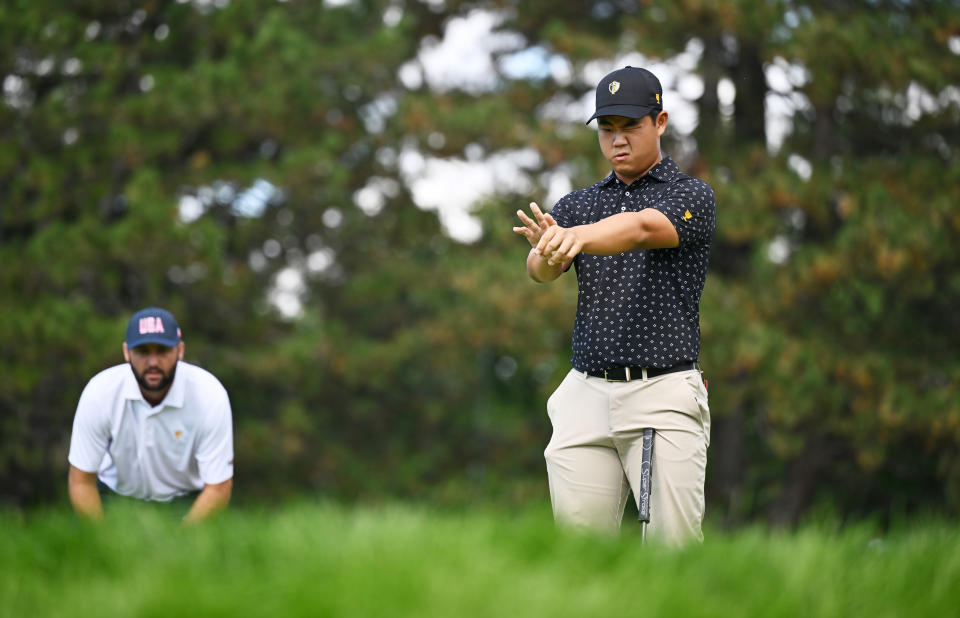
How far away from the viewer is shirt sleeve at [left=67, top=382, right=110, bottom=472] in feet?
18.2

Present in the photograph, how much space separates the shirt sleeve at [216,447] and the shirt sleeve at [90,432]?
473 mm

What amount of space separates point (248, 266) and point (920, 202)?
1075 centimetres

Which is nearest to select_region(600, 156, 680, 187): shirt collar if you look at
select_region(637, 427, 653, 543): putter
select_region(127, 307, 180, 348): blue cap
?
select_region(637, 427, 653, 543): putter

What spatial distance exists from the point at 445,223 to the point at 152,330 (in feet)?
49.2

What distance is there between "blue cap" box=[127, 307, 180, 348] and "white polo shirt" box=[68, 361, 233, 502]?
0.52 ft

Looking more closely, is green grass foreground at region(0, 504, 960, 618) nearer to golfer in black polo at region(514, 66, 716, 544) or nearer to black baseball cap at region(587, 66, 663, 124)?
golfer in black polo at region(514, 66, 716, 544)

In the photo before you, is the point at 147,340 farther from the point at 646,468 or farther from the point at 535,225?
the point at 646,468

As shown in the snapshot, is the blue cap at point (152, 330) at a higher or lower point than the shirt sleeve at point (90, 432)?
higher

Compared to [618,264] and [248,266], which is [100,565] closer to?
[618,264]

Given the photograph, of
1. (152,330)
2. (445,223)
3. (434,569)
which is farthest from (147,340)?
(445,223)

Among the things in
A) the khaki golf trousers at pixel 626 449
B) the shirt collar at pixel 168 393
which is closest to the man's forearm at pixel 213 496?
the shirt collar at pixel 168 393

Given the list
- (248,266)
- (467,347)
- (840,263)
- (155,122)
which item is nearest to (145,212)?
(155,122)

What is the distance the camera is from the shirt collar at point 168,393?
5684 millimetres

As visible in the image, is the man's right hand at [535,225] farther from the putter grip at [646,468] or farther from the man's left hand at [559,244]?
the putter grip at [646,468]
